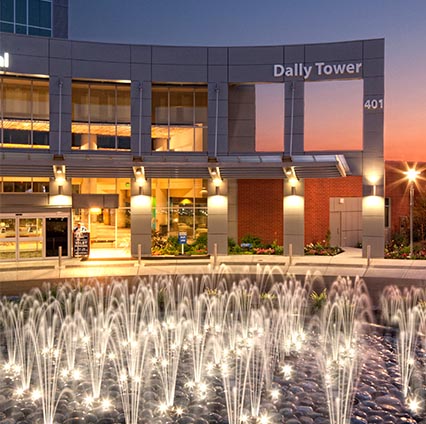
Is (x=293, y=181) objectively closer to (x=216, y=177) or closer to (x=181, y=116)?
(x=216, y=177)

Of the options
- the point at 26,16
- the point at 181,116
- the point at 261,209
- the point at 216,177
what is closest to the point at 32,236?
the point at 216,177

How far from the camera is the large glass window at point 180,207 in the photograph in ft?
117

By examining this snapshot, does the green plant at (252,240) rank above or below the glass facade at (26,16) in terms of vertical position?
below

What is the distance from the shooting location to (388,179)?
42875 mm

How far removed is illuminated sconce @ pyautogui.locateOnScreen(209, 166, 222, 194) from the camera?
33.0m

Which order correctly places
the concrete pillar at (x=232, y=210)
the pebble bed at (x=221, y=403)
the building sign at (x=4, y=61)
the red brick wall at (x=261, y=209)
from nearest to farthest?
the pebble bed at (x=221, y=403) < the building sign at (x=4, y=61) < the red brick wall at (x=261, y=209) < the concrete pillar at (x=232, y=210)

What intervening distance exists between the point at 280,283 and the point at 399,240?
19398 mm

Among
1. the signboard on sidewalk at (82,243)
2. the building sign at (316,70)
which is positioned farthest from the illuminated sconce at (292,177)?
the signboard on sidewalk at (82,243)

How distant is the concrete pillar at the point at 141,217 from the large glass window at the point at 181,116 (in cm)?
365

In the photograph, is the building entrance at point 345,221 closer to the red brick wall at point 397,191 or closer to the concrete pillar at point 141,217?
the red brick wall at point 397,191

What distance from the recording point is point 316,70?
33.4 meters

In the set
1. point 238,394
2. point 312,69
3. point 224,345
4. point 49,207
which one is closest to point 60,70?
point 49,207

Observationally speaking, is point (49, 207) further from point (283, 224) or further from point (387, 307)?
point (387, 307)

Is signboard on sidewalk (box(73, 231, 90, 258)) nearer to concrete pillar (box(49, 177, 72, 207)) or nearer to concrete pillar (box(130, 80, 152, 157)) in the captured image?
concrete pillar (box(49, 177, 72, 207))
